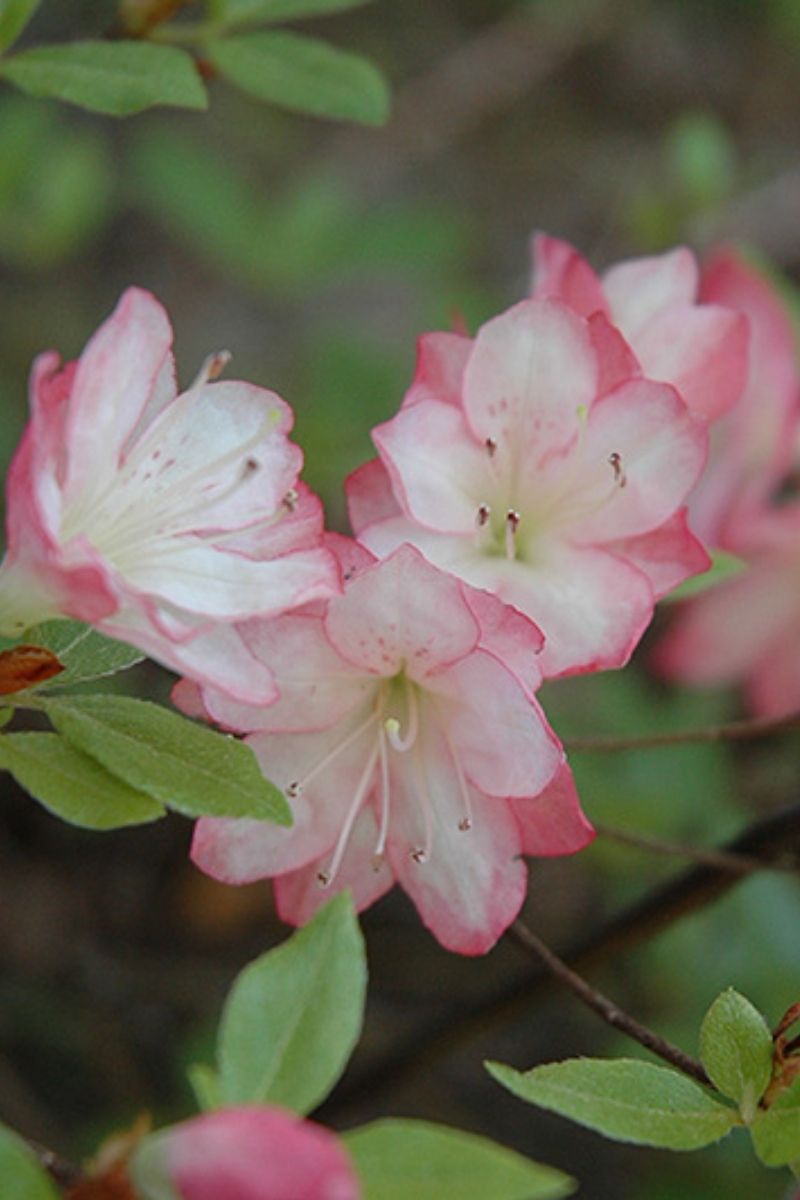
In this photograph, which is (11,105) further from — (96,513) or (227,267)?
(96,513)

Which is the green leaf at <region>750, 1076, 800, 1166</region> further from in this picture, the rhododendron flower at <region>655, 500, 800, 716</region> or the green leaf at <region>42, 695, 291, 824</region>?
the rhododendron flower at <region>655, 500, 800, 716</region>

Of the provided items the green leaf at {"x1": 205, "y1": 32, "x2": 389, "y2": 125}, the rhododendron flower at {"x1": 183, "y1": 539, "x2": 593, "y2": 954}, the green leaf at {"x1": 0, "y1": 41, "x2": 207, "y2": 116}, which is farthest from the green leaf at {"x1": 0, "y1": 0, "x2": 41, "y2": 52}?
the rhododendron flower at {"x1": 183, "y1": 539, "x2": 593, "y2": 954}

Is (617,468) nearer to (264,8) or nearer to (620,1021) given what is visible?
(620,1021)

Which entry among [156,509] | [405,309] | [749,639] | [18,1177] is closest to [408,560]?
[156,509]

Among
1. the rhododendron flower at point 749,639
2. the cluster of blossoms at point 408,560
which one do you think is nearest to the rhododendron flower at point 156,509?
the cluster of blossoms at point 408,560

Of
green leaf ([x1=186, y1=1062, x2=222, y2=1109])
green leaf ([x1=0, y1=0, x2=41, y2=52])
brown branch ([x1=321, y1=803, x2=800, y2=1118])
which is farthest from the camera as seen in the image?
brown branch ([x1=321, y1=803, x2=800, y2=1118])

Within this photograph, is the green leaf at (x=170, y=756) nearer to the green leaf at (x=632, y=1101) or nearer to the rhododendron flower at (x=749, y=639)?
the green leaf at (x=632, y=1101)
